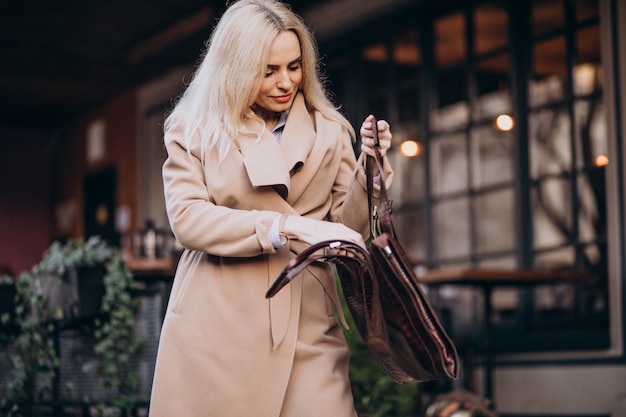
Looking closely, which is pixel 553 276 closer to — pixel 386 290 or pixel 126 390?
pixel 126 390

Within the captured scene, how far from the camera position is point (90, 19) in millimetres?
8461

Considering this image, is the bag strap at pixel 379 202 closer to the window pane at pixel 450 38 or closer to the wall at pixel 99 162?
the window pane at pixel 450 38

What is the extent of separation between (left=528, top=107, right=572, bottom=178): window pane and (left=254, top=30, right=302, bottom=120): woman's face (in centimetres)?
450

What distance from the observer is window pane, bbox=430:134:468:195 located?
295 inches

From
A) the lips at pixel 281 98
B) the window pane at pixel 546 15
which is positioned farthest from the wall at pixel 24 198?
the lips at pixel 281 98

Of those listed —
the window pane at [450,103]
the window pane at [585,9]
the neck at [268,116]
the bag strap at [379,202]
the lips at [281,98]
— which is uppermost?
the window pane at [585,9]

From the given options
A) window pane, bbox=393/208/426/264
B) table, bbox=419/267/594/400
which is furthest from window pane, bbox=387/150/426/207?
table, bbox=419/267/594/400

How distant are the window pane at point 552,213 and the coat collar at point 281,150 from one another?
4.55 meters

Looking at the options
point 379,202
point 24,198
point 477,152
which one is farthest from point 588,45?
point 24,198

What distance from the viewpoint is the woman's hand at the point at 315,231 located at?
215 centimetres

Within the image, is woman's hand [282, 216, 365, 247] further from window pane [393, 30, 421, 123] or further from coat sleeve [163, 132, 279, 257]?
window pane [393, 30, 421, 123]

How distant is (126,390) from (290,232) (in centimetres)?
259

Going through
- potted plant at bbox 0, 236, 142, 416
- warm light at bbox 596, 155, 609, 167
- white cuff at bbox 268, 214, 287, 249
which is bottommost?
potted plant at bbox 0, 236, 142, 416

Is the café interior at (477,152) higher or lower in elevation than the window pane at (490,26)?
lower
